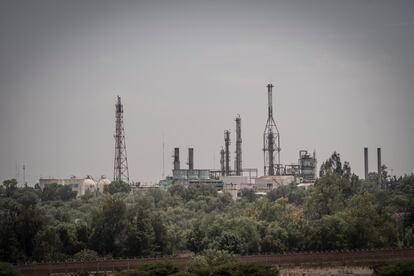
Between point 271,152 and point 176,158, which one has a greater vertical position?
point 271,152

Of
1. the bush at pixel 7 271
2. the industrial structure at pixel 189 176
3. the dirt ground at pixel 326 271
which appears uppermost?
the industrial structure at pixel 189 176

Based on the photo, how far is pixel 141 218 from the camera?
6131 cm

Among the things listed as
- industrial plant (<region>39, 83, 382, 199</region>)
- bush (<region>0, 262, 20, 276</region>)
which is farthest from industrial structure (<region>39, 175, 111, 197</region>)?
bush (<region>0, 262, 20, 276</region>)

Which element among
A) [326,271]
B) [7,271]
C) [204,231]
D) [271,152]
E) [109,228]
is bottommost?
[326,271]

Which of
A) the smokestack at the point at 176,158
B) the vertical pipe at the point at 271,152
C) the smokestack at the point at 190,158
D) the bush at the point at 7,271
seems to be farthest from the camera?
the smokestack at the point at 190,158

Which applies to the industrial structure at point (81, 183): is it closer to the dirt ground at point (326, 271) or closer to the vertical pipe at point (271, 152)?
the vertical pipe at point (271, 152)

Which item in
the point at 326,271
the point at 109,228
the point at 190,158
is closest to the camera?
the point at 326,271

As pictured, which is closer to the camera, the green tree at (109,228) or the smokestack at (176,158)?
the green tree at (109,228)

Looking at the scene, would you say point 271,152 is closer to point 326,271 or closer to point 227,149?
point 227,149

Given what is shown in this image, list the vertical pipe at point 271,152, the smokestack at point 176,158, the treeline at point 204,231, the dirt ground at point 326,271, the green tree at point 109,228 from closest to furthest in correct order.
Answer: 1. the dirt ground at point 326,271
2. the treeline at point 204,231
3. the green tree at point 109,228
4. the vertical pipe at point 271,152
5. the smokestack at point 176,158

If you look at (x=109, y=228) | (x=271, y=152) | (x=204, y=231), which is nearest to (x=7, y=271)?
(x=109, y=228)

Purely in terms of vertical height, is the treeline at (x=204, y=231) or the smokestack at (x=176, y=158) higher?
the smokestack at (x=176, y=158)

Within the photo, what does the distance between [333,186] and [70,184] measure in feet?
195

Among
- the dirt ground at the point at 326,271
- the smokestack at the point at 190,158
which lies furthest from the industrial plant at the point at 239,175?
the dirt ground at the point at 326,271
